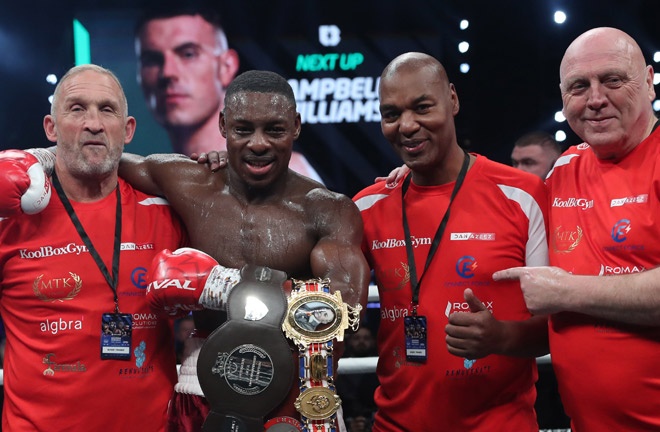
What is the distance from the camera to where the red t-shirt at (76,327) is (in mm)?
1973

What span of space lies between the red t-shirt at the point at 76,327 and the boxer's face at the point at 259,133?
344 millimetres

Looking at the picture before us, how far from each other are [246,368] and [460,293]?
0.67 metres

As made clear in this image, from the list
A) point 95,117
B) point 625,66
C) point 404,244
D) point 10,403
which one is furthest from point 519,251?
point 10,403

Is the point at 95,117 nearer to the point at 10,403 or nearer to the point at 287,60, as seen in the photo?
the point at 10,403

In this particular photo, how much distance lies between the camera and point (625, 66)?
1.90m

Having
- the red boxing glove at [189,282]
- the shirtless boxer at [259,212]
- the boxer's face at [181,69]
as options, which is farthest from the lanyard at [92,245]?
the boxer's face at [181,69]

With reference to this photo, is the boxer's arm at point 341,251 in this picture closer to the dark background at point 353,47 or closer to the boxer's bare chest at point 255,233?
the boxer's bare chest at point 255,233

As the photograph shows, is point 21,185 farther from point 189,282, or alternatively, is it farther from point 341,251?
point 341,251

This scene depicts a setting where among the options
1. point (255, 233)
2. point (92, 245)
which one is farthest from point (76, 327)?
point (255, 233)

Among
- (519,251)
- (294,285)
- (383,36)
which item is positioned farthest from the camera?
(383,36)

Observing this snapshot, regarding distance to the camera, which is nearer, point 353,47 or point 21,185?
point 21,185

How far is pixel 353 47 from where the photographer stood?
510cm

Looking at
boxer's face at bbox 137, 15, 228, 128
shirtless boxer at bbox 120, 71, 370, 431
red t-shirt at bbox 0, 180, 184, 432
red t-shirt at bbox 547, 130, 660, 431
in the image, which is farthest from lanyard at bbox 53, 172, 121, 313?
boxer's face at bbox 137, 15, 228, 128

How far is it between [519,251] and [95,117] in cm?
115
